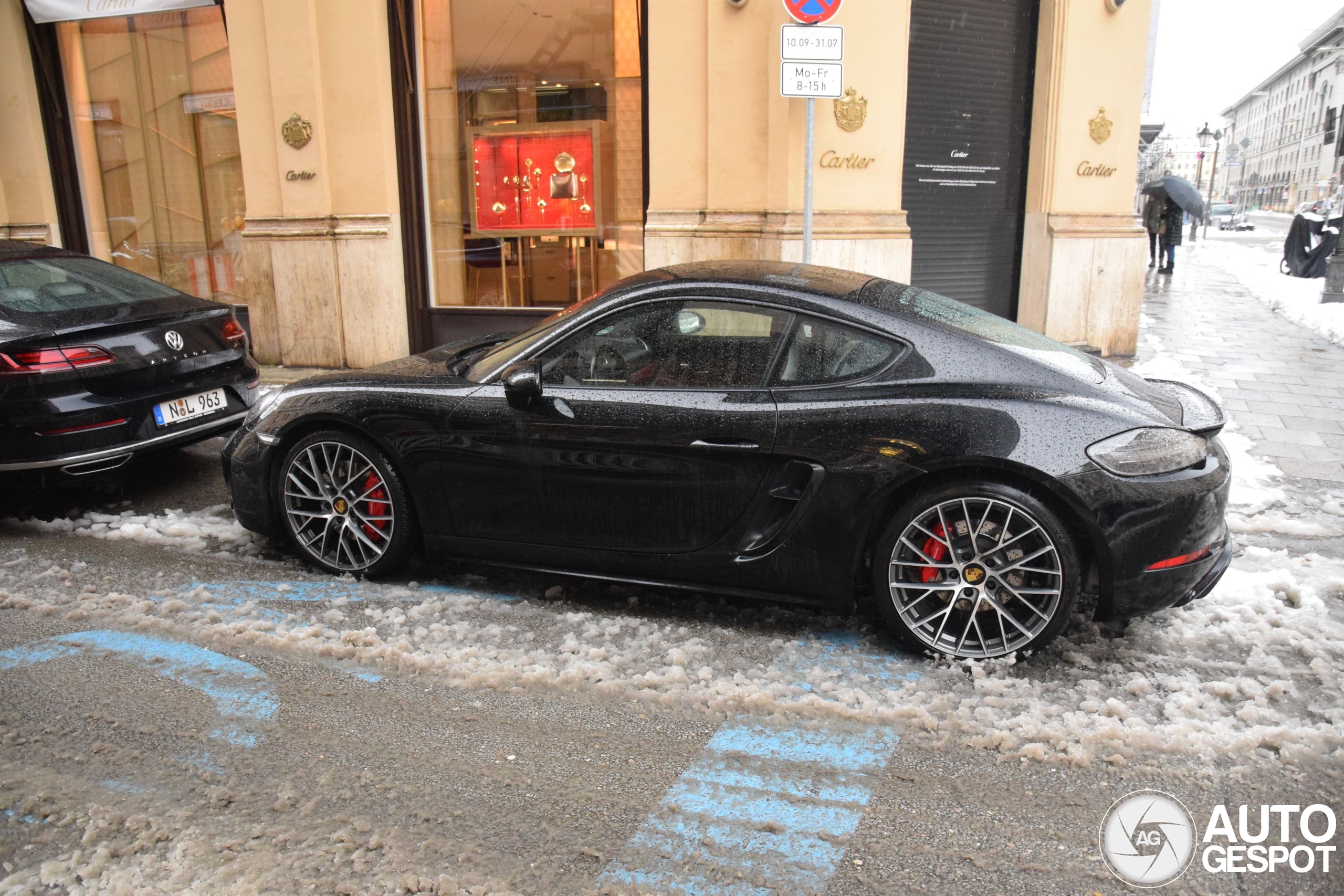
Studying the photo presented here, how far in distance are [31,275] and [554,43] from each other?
5.75 m

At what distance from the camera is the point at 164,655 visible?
3.73m

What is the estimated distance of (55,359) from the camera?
509 cm

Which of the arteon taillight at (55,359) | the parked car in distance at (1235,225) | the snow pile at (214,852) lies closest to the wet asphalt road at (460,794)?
the snow pile at (214,852)

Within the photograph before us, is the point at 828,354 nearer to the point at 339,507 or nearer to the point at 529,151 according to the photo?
the point at 339,507

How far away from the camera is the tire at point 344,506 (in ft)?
14.2

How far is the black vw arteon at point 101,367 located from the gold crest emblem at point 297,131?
3.93 metres

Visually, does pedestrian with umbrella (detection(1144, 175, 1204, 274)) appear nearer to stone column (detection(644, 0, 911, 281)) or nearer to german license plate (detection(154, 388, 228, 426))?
stone column (detection(644, 0, 911, 281))

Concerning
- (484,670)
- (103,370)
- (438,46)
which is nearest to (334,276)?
(438,46)

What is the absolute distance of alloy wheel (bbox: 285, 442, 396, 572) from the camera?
14.4 ft

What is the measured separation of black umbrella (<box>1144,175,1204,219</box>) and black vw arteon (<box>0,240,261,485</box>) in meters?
18.8

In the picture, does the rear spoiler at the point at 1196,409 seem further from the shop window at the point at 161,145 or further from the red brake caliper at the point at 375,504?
the shop window at the point at 161,145

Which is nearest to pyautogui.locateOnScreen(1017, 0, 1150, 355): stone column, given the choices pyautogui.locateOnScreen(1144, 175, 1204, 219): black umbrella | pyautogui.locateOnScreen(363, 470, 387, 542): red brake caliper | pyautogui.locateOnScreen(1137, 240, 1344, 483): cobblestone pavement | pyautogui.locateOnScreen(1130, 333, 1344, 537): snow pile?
pyautogui.locateOnScreen(1137, 240, 1344, 483): cobblestone pavement

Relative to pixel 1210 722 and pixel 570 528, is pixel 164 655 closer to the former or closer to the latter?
pixel 570 528

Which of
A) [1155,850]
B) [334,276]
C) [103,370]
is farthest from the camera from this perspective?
[334,276]
